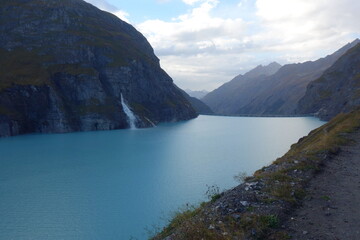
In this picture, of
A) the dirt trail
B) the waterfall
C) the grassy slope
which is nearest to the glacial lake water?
the grassy slope

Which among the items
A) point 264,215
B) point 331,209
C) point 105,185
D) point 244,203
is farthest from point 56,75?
point 331,209

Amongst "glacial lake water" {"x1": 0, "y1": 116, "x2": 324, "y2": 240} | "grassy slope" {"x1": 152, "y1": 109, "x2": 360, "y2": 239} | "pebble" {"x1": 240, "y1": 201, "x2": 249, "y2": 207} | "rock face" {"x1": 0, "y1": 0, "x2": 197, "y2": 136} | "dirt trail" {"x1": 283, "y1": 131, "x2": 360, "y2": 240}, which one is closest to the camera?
"dirt trail" {"x1": 283, "y1": 131, "x2": 360, "y2": 240}

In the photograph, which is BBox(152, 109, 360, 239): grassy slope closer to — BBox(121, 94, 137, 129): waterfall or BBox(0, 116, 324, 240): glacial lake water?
BBox(0, 116, 324, 240): glacial lake water

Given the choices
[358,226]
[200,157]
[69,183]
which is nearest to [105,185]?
[69,183]

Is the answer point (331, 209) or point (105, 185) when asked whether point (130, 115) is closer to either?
point (105, 185)

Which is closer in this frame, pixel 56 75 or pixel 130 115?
pixel 56 75
